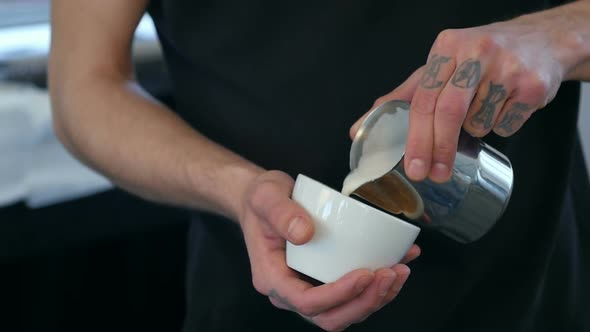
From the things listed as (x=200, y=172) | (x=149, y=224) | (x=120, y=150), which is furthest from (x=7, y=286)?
(x=200, y=172)

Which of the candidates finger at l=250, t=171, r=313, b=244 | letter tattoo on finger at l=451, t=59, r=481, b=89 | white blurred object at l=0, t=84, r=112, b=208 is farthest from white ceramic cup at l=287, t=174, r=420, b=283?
white blurred object at l=0, t=84, r=112, b=208

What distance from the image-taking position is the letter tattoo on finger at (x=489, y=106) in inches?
19.5

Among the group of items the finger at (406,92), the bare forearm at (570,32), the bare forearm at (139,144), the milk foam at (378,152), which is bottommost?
the bare forearm at (139,144)

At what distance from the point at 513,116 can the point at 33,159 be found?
0.92 metres

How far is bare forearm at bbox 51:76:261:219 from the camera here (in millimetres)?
706

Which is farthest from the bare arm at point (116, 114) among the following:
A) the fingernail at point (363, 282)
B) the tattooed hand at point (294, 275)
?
the fingernail at point (363, 282)

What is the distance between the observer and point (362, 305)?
52 centimetres

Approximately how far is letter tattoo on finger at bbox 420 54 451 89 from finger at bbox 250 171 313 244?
0.14 m

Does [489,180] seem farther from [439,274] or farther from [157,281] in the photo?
[157,281]

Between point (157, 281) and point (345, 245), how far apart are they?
1.06 m

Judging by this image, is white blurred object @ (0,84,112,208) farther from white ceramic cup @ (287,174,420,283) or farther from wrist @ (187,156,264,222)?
white ceramic cup @ (287,174,420,283)

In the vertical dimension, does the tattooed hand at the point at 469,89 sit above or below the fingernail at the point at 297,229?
above

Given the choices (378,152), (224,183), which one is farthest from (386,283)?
(224,183)

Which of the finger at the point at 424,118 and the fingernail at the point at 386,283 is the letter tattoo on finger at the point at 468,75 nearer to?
the finger at the point at 424,118
